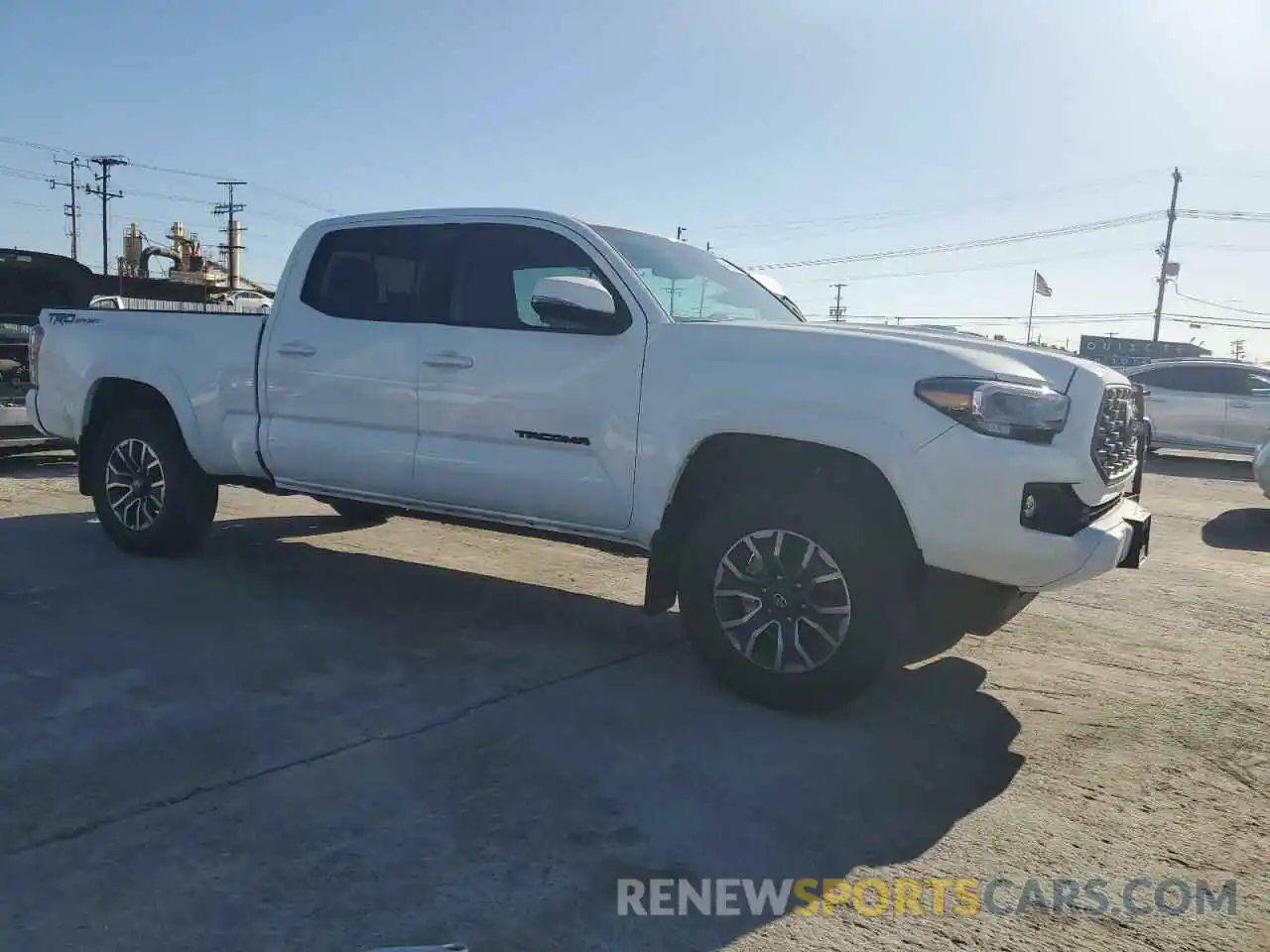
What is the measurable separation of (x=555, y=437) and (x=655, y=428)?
55 cm

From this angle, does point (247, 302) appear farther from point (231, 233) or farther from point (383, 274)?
point (231, 233)

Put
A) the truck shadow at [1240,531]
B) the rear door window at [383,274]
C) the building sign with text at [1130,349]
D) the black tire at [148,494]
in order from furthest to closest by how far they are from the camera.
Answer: the building sign with text at [1130,349]
the truck shadow at [1240,531]
the black tire at [148,494]
the rear door window at [383,274]

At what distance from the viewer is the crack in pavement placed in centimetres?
293

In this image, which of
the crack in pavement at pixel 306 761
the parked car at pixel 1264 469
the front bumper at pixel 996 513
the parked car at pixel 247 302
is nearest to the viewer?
the crack in pavement at pixel 306 761

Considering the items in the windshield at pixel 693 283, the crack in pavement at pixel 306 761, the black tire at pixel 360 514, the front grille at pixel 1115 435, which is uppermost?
the windshield at pixel 693 283

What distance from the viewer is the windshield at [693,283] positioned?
16.0ft

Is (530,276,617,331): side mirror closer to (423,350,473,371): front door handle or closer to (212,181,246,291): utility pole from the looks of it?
(423,350,473,371): front door handle

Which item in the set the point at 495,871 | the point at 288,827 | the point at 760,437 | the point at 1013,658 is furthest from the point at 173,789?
the point at 1013,658

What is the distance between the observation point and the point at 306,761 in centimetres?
349

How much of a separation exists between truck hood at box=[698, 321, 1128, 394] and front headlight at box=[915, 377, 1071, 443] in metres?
0.06

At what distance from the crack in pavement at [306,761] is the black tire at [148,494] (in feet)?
9.79

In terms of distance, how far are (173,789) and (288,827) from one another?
48 cm

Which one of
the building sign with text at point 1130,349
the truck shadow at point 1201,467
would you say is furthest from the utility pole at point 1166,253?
the truck shadow at point 1201,467

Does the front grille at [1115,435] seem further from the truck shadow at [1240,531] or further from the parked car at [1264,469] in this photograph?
the parked car at [1264,469]
